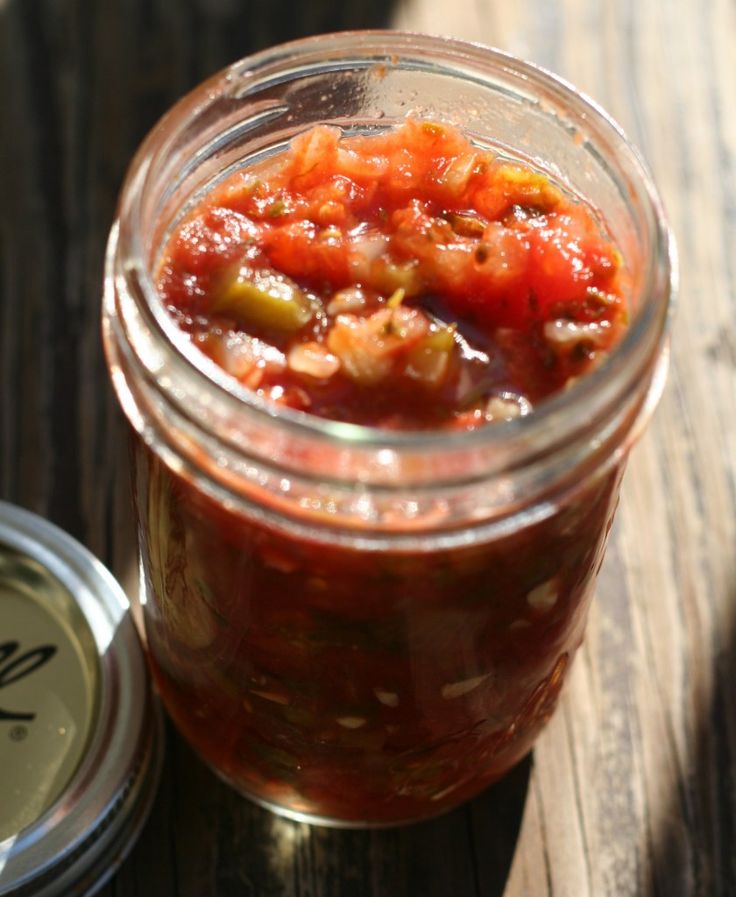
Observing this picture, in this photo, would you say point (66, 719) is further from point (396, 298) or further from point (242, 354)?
point (396, 298)

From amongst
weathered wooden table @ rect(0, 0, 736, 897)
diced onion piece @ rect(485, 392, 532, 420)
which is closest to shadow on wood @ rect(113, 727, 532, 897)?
weathered wooden table @ rect(0, 0, 736, 897)

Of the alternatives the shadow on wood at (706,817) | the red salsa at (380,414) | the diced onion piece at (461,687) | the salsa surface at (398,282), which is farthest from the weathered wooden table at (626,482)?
the salsa surface at (398,282)

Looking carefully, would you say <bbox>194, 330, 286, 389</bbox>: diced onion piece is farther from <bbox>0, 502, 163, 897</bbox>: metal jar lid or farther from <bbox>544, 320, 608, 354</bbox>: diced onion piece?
<bbox>0, 502, 163, 897</bbox>: metal jar lid

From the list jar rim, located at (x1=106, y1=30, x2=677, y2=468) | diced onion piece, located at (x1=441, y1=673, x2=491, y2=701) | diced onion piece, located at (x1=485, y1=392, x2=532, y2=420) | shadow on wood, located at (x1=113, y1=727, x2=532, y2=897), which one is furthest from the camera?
shadow on wood, located at (x1=113, y1=727, x2=532, y2=897)

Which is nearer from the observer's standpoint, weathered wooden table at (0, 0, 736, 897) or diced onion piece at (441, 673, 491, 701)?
diced onion piece at (441, 673, 491, 701)

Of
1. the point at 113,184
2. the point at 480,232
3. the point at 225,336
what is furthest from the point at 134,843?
the point at 113,184

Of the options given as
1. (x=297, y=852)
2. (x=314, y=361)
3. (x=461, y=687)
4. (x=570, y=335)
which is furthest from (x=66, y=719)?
(x=570, y=335)
